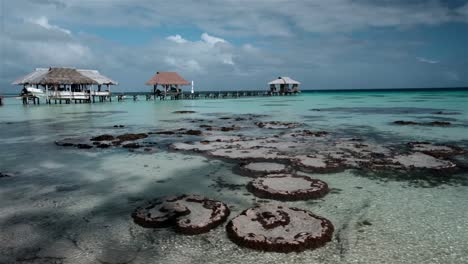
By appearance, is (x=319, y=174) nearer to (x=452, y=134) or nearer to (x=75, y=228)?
(x=75, y=228)

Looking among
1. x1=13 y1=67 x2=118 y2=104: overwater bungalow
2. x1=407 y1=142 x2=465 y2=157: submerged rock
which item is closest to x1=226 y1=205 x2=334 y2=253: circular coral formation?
x1=407 y1=142 x2=465 y2=157: submerged rock

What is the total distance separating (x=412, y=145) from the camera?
10906 mm

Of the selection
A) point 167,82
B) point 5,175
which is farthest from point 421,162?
point 167,82

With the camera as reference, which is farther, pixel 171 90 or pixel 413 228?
pixel 171 90

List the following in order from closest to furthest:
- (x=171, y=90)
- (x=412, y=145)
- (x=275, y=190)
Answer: (x=275, y=190)
(x=412, y=145)
(x=171, y=90)

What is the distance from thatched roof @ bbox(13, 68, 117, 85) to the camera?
1519 inches

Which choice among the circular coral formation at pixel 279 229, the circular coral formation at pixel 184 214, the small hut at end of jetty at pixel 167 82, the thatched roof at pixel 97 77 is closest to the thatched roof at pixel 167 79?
the small hut at end of jetty at pixel 167 82

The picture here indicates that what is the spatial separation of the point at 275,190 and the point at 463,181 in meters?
4.29

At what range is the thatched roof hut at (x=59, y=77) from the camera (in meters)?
38.6

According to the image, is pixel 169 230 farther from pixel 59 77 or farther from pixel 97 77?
pixel 97 77

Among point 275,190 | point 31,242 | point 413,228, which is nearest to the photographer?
point 31,242

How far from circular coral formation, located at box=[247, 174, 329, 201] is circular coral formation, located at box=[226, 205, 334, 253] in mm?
725

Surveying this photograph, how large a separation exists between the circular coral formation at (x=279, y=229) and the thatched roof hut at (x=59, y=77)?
135 feet

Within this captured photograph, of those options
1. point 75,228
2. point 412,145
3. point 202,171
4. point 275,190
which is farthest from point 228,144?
point 75,228
